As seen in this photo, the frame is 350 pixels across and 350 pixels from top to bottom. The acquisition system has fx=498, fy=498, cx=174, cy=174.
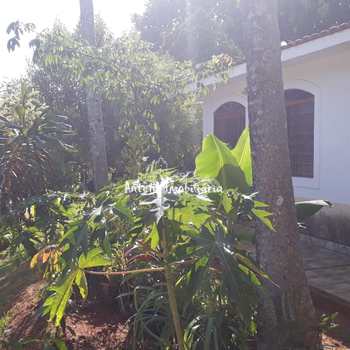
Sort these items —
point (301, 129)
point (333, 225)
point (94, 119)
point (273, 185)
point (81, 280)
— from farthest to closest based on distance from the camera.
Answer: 1. point (301, 129)
2. point (94, 119)
3. point (333, 225)
4. point (273, 185)
5. point (81, 280)

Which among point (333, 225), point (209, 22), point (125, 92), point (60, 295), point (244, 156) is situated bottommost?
point (333, 225)

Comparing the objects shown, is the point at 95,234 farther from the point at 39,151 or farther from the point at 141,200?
the point at 39,151

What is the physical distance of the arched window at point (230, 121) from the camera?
1039cm

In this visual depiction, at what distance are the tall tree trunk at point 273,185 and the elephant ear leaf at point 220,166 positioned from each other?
0.69 m

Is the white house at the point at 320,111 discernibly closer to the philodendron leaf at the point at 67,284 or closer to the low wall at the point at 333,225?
the low wall at the point at 333,225

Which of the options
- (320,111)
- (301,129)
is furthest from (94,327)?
(301,129)

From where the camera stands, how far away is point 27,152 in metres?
5.02

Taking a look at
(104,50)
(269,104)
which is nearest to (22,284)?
(104,50)

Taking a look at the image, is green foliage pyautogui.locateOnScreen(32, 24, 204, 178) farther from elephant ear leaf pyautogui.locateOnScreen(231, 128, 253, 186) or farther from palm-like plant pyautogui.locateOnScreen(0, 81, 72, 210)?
elephant ear leaf pyautogui.locateOnScreen(231, 128, 253, 186)

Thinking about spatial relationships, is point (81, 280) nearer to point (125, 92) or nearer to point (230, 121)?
point (125, 92)

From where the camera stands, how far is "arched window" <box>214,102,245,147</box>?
1039 cm

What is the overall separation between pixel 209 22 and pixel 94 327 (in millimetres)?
17765

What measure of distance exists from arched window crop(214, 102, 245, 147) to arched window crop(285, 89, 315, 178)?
1609mm

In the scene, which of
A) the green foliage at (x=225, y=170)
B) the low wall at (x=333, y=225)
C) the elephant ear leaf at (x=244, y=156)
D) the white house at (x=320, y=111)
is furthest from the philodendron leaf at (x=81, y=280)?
the low wall at (x=333, y=225)
